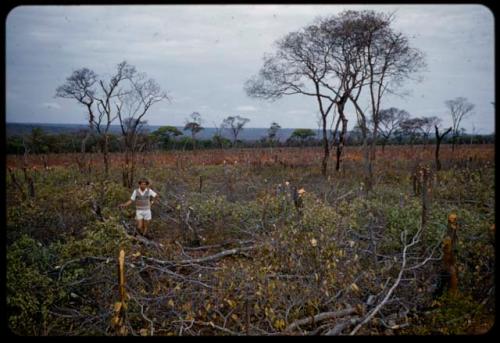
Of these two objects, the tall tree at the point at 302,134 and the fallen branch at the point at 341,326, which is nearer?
the fallen branch at the point at 341,326

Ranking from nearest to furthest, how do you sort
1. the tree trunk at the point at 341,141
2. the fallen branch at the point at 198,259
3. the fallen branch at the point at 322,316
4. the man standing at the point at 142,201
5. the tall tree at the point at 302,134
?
the fallen branch at the point at 322,316 → the fallen branch at the point at 198,259 → the man standing at the point at 142,201 → the tree trunk at the point at 341,141 → the tall tree at the point at 302,134

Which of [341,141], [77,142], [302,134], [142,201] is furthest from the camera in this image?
[302,134]

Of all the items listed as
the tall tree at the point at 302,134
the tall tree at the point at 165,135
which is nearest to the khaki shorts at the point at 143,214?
the tall tree at the point at 165,135

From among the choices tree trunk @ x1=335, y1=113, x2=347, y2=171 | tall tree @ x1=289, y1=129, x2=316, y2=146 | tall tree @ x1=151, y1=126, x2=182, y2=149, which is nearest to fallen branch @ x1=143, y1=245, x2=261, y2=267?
tree trunk @ x1=335, y1=113, x2=347, y2=171

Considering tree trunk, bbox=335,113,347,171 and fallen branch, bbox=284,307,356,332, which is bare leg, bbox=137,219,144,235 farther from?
tree trunk, bbox=335,113,347,171

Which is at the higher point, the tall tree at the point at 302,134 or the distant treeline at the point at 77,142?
the tall tree at the point at 302,134

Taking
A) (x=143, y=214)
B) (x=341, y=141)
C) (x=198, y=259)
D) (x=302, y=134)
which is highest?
(x=302, y=134)

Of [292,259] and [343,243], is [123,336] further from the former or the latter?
[343,243]

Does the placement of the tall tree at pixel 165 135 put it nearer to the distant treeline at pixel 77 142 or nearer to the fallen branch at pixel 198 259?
the distant treeline at pixel 77 142

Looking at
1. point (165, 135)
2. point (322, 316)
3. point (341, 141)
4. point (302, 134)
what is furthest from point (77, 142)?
point (302, 134)

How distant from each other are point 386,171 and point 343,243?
7711 millimetres

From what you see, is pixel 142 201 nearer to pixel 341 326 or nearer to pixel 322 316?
pixel 322 316

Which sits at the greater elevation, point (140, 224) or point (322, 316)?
point (140, 224)

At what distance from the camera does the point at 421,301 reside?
12.8 ft
